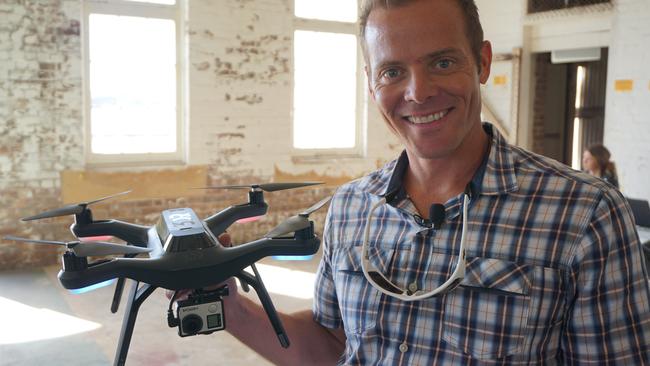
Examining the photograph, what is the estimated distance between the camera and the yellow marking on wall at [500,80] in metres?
7.16

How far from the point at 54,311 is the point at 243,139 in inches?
96.0

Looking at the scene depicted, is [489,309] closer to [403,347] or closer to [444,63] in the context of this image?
[403,347]

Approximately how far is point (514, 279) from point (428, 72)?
39 cm

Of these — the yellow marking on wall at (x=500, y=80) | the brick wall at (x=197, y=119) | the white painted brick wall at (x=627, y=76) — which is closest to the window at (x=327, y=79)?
the brick wall at (x=197, y=119)

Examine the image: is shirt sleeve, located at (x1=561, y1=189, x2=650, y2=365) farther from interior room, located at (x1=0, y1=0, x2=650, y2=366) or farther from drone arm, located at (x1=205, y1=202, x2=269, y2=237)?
interior room, located at (x1=0, y1=0, x2=650, y2=366)

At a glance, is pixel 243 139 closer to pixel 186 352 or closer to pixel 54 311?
pixel 54 311

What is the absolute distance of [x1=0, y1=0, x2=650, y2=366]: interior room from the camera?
15.9ft

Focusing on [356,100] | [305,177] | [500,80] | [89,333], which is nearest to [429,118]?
[89,333]

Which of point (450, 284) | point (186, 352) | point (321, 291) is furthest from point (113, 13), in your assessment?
point (450, 284)

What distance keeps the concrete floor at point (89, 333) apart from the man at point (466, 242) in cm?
240

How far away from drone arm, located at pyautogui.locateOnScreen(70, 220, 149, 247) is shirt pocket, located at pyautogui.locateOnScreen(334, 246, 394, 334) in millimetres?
397

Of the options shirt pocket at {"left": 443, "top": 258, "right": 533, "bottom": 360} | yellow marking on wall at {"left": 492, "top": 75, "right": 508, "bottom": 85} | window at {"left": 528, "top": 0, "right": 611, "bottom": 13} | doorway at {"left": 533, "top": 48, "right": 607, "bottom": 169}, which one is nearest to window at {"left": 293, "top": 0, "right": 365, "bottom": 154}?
yellow marking on wall at {"left": 492, "top": 75, "right": 508, "bottom": 85}

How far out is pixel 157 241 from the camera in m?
1.11

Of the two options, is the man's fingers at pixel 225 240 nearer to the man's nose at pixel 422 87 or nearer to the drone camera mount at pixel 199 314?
the drone camera mount at pixel 199 314
